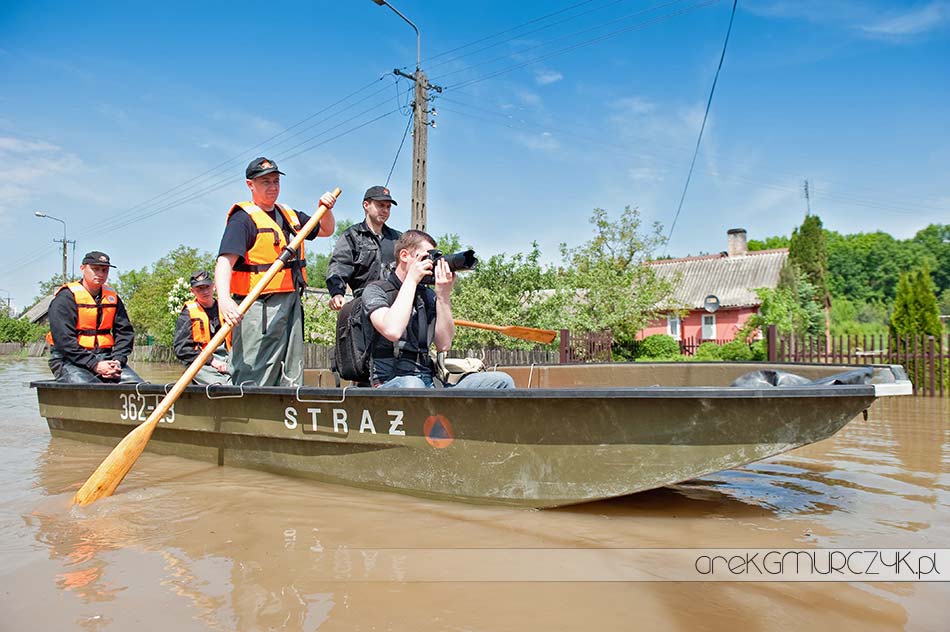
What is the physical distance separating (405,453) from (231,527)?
97cm

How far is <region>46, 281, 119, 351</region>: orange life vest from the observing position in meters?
5.88

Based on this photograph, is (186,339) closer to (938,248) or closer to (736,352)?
(736,352)

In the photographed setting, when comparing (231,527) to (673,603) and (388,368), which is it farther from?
(673,603)

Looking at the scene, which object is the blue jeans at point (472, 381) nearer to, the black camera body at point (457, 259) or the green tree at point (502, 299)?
A: the black camera body at point (457, 259)

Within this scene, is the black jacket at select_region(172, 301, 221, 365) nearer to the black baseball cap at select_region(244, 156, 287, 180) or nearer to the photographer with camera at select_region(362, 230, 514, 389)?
the black baseball cap at select_region(244, 156, 287, 180)

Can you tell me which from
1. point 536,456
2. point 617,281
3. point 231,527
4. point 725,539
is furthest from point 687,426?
point 617,281

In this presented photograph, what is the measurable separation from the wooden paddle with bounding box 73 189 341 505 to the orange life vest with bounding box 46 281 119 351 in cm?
201

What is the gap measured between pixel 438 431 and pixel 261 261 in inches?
73.2

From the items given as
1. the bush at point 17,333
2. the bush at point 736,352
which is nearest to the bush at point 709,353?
the bush at point 736,352


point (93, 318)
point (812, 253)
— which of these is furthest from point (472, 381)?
point (812, 253)

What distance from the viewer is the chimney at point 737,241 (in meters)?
38.1

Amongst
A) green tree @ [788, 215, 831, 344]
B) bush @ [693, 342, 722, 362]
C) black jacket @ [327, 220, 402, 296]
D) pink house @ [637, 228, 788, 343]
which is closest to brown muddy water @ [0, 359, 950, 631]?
black jacket @ [327, 220, 402, 296]

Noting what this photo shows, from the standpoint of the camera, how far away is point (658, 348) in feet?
75.1

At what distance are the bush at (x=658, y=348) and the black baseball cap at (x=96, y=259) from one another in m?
18.9
